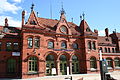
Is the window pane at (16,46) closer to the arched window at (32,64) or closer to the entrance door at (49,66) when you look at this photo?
the arched window at (32,64)

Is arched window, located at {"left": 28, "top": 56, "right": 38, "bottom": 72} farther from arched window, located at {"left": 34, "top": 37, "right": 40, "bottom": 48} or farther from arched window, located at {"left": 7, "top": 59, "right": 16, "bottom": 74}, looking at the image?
arched window, located at {"left": 7, "top": 59, "right": 16, "bottom": 74}

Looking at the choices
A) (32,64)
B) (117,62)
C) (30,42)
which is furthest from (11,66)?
(117,62)

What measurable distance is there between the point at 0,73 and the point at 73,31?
56.7 ft

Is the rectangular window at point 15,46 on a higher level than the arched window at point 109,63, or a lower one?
higher

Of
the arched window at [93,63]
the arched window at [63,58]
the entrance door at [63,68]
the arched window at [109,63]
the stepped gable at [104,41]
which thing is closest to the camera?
the entrance door at [63,68]

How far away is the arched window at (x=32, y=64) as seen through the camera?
25.7 metres

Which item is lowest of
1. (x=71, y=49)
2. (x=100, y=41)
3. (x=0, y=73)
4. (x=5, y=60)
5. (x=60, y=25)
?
(x=0, y=73)

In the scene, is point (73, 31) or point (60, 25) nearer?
point (60, 25)

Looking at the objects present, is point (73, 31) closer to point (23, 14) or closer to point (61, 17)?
point (61, 17)

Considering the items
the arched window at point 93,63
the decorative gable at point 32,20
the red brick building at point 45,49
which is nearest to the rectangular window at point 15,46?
the red brick building at point 45,49

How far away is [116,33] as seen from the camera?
45406mm

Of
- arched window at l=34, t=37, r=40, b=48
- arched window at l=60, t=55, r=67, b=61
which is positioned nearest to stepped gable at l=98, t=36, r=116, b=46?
arched window at l=60, t=55, r=67, b=61

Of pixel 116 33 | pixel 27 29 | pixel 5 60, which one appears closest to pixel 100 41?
pixel 116 33

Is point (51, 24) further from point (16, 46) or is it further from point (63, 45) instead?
point (16, 46)
